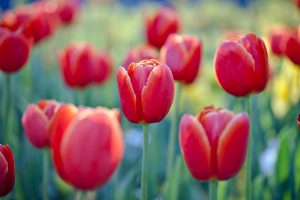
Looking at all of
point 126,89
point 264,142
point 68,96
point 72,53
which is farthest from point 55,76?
point 126,89

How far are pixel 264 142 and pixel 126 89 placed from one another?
4.01 ft

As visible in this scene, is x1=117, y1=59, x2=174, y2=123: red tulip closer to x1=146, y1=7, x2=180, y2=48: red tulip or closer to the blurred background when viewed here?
the blurred background

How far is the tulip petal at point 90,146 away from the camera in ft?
2.94

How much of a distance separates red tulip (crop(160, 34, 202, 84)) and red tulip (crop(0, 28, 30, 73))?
0.42 m

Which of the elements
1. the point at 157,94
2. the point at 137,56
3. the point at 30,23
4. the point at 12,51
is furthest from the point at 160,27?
the point at 157,94

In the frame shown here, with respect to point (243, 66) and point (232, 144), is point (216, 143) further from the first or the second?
point (243, 66)

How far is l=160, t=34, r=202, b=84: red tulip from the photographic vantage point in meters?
1.52

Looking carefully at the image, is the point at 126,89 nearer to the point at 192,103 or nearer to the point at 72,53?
the point at 72,53

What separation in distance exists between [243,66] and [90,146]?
1.65ft

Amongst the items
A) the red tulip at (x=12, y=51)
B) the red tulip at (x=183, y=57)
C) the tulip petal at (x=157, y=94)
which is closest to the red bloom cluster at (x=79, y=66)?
the red tulip at (x=12, y=51)

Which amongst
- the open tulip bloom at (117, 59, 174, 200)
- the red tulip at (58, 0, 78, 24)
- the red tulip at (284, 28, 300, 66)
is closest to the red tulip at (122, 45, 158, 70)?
the red tulip at (284, 28, 300, 66)

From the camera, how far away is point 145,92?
3.57ft

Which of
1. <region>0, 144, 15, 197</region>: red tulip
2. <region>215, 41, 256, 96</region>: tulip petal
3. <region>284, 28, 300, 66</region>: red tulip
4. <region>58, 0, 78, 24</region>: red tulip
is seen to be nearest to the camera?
<region>0, 144, 15, 197</region>: red tulip

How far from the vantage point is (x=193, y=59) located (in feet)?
5.03
